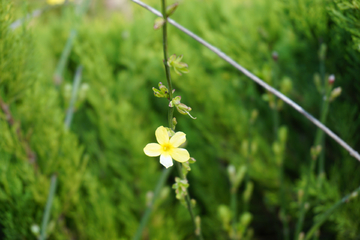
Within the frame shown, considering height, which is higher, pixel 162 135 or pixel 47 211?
pixel 162 135

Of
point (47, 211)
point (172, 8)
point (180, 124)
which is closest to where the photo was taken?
point (172, 8)

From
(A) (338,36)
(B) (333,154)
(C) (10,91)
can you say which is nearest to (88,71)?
(C) (10,91)

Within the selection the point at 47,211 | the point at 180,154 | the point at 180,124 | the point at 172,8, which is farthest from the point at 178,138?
the point at 180,124

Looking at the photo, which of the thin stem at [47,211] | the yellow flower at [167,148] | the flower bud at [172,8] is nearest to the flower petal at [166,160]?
the yellow flower at [167,148]

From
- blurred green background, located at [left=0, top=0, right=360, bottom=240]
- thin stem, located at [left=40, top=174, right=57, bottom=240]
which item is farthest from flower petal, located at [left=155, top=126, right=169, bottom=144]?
thin stem, located at [left=40, top=174, right=57, bottom=240]

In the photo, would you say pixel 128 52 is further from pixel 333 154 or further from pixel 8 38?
pixel 333 154

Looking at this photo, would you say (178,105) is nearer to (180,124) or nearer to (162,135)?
(162,135)

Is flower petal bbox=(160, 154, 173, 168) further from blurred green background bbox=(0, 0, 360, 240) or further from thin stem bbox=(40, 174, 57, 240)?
thin stem bbox=(40, 174, 57, 240)
